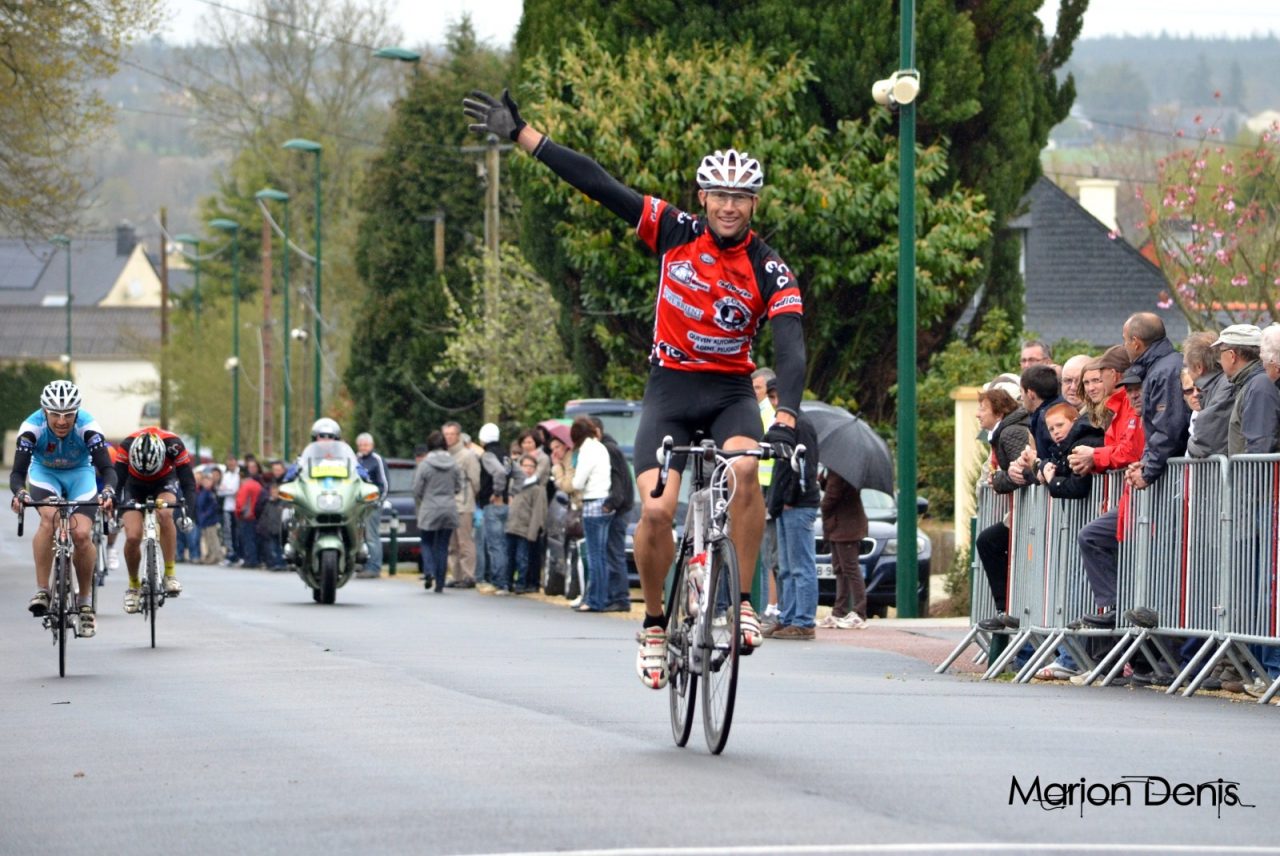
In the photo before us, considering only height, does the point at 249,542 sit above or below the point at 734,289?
below

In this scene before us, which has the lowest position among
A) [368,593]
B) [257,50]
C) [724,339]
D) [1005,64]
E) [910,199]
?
[368,593]

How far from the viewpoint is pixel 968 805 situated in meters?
7.50

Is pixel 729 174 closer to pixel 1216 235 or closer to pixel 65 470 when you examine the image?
pixel 65 470

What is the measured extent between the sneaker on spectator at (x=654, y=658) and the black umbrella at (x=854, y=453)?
33.4 feet

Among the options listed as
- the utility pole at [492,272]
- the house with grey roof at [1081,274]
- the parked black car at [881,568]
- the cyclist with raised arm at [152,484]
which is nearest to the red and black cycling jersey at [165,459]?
the cyclist with raised arm at [152,484]

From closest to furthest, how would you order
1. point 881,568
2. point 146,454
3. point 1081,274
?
point 146,454, point 881,568, point 1081,274

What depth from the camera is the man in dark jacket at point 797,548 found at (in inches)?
691

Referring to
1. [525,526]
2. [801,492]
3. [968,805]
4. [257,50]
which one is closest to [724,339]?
[968,805]

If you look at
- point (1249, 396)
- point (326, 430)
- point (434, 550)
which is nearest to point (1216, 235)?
point (434, 550)

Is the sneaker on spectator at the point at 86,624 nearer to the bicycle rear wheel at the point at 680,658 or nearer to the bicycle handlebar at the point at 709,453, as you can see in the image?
the bicycle rear wheel at the point at 680,658

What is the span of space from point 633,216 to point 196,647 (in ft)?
27.1

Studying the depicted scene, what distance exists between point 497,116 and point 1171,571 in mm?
4682

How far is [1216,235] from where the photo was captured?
33.8 metres

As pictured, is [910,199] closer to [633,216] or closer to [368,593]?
[368,593]
